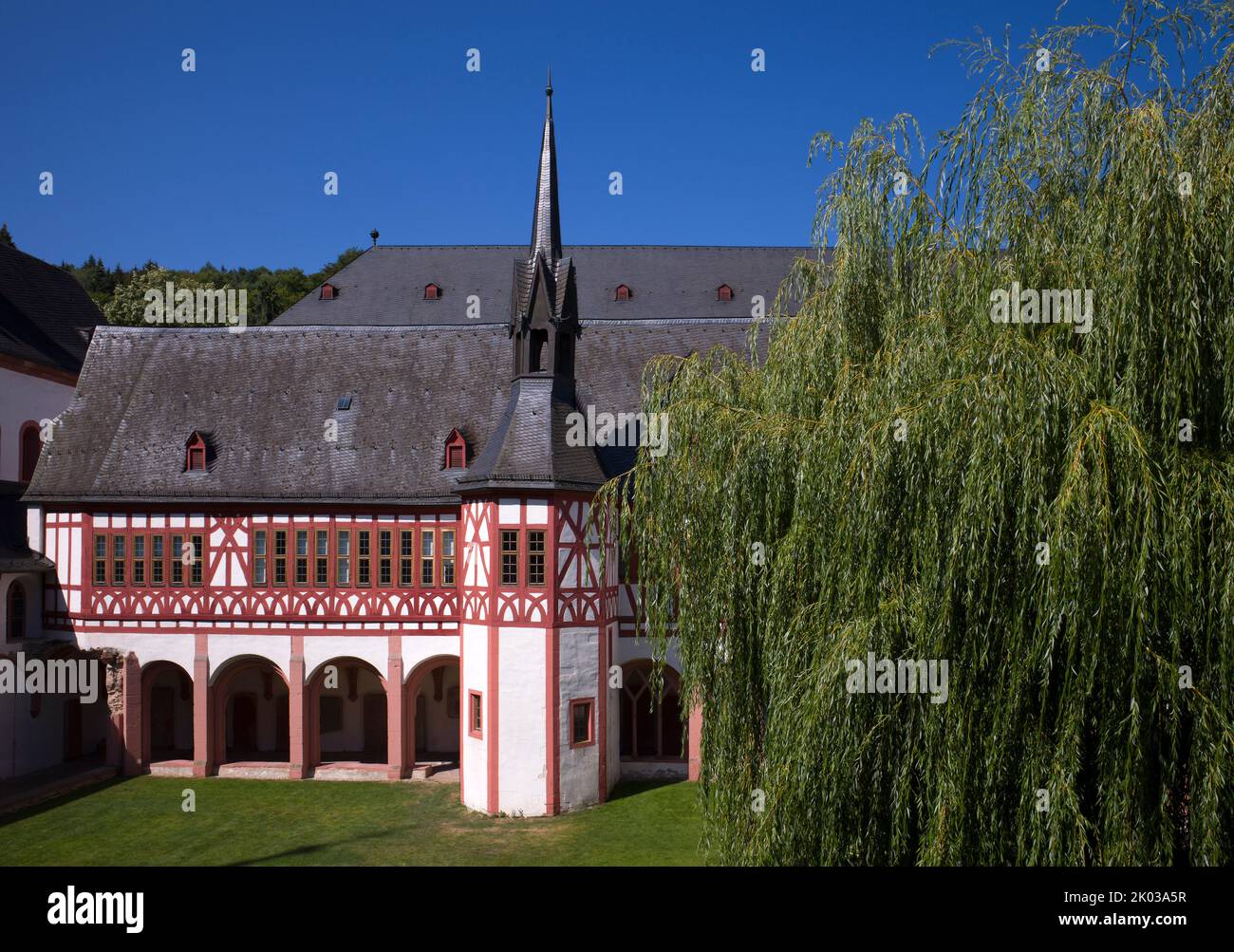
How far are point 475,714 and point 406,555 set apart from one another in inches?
173

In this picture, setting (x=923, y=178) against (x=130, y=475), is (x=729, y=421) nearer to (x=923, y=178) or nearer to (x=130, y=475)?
(x=923, y=178)

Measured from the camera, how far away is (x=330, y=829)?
18234 millimetres

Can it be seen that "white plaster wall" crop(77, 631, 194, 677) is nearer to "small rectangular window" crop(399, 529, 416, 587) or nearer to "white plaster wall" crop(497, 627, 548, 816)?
"small rectangular window" crop(399, 529, 416, 587)

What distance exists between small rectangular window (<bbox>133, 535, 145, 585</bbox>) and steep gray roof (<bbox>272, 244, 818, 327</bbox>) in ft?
54.8

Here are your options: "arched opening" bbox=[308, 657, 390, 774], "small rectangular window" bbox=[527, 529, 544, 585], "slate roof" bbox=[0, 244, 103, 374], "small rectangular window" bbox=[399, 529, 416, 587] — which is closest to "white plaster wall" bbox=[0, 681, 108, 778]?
"arched opening" bbox=[308, 657, 390, 774]

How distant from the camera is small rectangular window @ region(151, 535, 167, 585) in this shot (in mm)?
22641

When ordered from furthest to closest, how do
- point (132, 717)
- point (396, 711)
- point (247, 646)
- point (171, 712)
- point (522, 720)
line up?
point (171, 712), point (132, 717), point (247, 646), point (396, 711), point (522, 720)

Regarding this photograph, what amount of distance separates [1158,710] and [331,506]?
60.8 feet

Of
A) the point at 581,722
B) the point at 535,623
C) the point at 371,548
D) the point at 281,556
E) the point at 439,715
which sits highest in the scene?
the point at 371,548

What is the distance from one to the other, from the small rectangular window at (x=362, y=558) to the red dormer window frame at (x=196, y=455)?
4.17m

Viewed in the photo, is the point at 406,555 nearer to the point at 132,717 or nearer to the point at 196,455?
the point at 196,455

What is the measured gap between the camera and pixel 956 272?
10.0 meters

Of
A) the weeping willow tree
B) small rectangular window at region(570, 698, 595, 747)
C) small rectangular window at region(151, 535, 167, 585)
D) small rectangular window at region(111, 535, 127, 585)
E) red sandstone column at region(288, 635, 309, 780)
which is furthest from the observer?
small rectangular window at region(111, 535, 127, 585)

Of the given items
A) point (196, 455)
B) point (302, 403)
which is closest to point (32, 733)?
point (196, 455)
